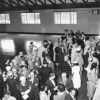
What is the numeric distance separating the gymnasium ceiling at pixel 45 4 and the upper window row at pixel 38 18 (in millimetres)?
2700

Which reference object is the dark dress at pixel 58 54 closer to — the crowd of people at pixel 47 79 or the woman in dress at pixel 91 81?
the crowd of people at pixel 47 79

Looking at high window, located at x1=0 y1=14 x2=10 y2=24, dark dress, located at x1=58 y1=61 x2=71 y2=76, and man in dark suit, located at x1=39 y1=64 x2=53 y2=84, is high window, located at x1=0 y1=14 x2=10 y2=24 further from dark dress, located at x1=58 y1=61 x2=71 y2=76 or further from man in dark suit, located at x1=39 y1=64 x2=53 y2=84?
man in dark suit, located at x1=39 y1=64 x2=53 y2=84

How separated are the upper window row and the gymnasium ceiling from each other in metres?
2.70

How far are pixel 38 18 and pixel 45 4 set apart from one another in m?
4.11

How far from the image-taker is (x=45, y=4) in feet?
59.4

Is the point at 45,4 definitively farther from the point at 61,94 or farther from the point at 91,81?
the point at 61,94

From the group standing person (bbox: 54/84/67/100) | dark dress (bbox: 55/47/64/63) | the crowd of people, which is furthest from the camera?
dark dress (bbox: 55/47/64/63)

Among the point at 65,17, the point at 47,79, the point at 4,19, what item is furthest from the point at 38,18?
the point at 47,79

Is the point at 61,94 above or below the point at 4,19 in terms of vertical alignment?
below

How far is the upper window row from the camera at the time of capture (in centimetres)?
2063

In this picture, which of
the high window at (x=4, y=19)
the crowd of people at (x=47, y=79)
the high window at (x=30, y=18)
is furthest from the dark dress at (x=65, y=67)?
the high window at (x=4, y=19)

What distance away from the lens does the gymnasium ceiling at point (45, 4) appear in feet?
54.3

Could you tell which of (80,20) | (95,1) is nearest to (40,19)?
(80,20)

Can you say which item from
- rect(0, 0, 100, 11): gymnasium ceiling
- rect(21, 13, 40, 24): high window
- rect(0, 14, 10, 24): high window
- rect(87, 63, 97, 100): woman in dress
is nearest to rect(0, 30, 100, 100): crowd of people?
rect(87, 63, 97, 100): woman in dress
